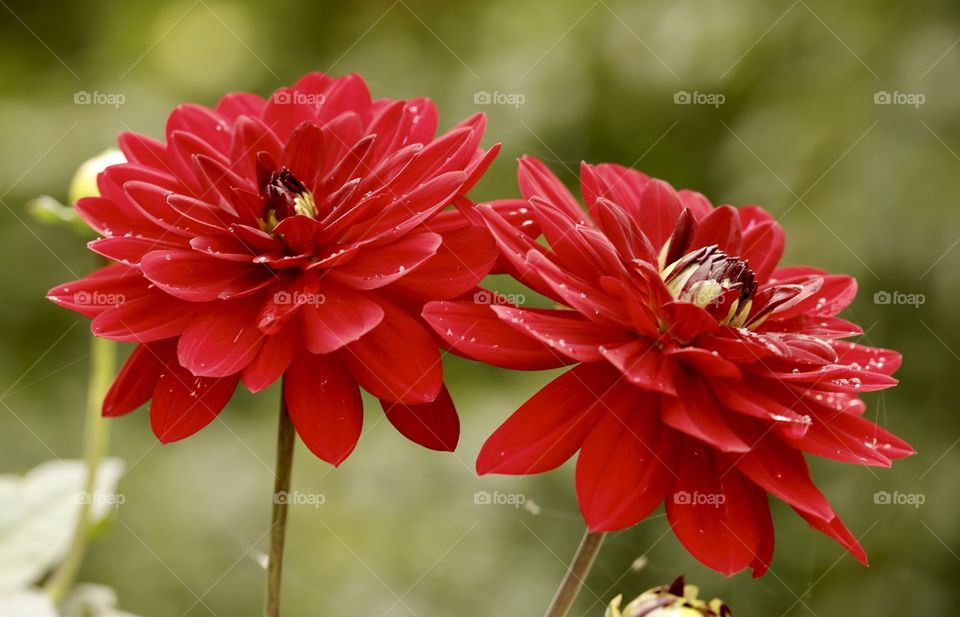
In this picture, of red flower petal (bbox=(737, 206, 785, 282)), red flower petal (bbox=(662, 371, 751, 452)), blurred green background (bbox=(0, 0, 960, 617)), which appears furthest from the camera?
blurred green background (bbox=(0, 0, 960, 617))

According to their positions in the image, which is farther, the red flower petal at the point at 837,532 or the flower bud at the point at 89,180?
the flower bud at the point at 89,180

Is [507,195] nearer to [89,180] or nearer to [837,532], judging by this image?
[89,180]

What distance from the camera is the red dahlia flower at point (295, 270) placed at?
408 millimetres

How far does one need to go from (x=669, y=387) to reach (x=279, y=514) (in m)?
0.18

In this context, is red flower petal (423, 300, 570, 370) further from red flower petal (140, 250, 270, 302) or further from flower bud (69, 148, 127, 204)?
flower bud (69, 148, 127, 204)

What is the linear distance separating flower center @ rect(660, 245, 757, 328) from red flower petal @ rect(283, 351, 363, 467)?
16cm

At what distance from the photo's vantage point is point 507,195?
3.85ft

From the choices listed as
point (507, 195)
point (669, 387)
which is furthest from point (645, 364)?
point (507, 195)

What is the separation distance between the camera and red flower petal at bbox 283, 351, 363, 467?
1.32 feet

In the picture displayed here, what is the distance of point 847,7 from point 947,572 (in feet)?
2.19

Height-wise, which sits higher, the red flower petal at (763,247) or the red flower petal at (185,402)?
the red flower petal at (763,247)

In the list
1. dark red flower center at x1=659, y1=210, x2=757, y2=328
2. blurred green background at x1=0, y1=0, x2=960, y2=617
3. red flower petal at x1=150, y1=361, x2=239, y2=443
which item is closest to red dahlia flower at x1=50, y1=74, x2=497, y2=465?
red flower petal at x1=150, y1=361, x2=239, y2=443

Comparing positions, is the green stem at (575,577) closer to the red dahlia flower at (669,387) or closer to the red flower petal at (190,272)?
Result: the red dahlia flower at (669,387)

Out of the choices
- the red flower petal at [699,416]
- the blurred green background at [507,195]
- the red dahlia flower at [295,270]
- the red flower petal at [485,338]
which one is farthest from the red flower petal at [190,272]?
the blurred green background at [507,195]
